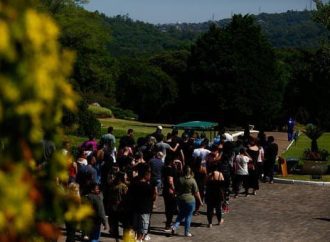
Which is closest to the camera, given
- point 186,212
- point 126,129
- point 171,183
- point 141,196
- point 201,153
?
point 141,196

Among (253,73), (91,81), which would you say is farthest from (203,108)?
(91,81)

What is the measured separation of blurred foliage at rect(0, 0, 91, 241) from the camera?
2752mm

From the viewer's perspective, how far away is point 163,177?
18625 millimetres

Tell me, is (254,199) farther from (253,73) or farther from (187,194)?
(253,73)

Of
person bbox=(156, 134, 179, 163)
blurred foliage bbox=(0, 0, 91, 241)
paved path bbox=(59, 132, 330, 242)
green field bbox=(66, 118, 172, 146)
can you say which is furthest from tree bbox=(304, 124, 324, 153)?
blurred foliage bbox=(0, 0, 91, 241)

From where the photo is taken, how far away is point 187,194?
659 inches

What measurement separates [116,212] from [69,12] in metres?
55.4

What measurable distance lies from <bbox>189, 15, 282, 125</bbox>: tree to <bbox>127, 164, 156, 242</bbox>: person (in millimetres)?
48060

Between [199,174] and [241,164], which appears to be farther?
[241,164]

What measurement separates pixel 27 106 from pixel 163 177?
52.1ft

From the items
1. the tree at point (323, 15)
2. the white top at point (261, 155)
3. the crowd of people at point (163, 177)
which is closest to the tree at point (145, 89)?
the tree at point (323, 15)

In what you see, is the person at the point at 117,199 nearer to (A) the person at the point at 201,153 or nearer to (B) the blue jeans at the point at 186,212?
(B) the blue jeans at the point at 186,212

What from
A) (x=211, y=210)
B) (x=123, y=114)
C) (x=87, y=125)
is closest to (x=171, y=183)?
(x=211, y=210)

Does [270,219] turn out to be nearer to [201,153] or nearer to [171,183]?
[201,153]
